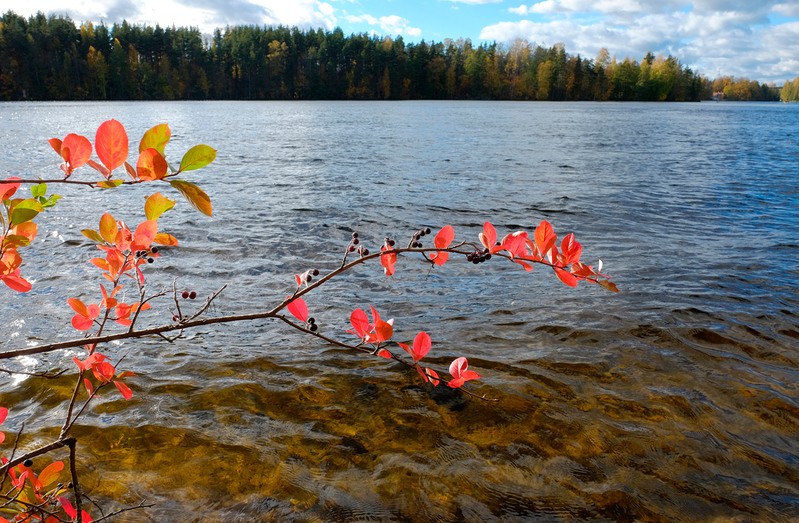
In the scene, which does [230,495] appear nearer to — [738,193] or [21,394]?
[21,394]

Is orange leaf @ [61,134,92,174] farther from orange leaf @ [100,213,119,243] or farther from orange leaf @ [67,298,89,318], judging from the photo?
orange leaf @ [67,298,89,318]

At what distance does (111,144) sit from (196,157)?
0.86ft

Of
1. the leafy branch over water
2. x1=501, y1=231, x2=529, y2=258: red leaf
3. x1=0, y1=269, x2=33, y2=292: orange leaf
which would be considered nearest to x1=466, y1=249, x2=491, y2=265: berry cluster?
the leafy branch over water

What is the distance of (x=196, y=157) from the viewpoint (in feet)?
3.49

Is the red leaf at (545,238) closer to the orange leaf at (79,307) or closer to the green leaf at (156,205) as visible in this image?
the green leaf at (156,205)

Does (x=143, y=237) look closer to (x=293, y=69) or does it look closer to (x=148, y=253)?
(x=148, y=253)

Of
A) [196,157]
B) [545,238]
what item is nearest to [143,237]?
[196,157]

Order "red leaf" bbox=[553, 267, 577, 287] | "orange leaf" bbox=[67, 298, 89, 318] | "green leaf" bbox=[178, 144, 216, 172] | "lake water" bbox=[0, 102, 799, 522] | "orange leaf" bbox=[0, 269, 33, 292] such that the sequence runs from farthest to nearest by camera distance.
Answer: "lake water" bbox=[0, 102, 799, 522] < "orange leaf" bbox=[67, 298, 89, 318] < "red leaf" bbox=[553, 267, 577, 287] < "orange leaf" bbox=[0, 269, 33, 292] < "green leaf" bbox=[178, 144, 216, 172]

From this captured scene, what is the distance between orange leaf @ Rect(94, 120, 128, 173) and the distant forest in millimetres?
111454

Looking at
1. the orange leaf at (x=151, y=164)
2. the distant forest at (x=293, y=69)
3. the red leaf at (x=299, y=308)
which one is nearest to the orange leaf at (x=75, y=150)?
the orange leaf at (x=151, y=164)

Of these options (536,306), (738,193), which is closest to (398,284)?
(536,306)

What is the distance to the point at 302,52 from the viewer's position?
12406 centimetres

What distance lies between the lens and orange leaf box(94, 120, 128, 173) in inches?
45.3

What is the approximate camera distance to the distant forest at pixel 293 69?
9244cm
